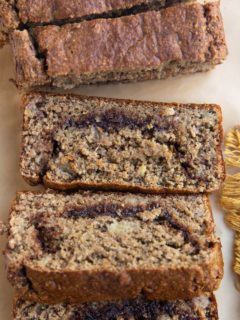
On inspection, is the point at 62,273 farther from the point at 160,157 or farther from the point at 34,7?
the point at 34,7

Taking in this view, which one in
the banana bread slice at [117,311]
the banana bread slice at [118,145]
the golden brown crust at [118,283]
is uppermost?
the banana bread slice at [118,145]

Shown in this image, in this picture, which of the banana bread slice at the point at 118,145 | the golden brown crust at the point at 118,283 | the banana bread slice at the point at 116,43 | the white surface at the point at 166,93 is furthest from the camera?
the white surface at the point at 166,93

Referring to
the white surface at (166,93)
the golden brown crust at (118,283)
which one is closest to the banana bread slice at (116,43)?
the white surface at (166,93)

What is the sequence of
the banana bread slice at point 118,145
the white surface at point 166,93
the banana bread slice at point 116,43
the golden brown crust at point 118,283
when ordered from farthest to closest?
the white surface at point 166,93 < the banana bread slice at point 118,145 < the banana bread slice at point 116,43 < the golden brown crust at point 118,283

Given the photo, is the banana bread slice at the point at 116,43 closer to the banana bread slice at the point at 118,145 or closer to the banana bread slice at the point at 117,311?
the banana bread slice at the point at 118,145

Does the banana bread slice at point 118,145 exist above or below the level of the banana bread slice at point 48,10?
below

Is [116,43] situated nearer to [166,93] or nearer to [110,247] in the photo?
[166,93]
